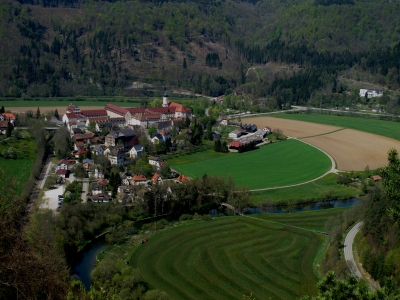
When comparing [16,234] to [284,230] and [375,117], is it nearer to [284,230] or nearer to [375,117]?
[284,230]

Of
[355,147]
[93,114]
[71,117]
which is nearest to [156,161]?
[71,117]

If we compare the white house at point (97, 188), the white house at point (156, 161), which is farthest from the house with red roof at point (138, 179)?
the white house at point (156, 161)

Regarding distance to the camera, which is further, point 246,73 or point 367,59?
point 246,73

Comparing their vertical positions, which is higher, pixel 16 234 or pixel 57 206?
pixel 16 234

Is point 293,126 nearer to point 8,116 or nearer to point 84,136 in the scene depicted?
point 84,136

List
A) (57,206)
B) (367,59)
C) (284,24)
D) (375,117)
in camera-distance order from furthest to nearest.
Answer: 1. (284,24)
2. (367,59)
3. (375,117)
4. (57,206)

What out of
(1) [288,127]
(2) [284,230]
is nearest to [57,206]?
(2) [284,230]
